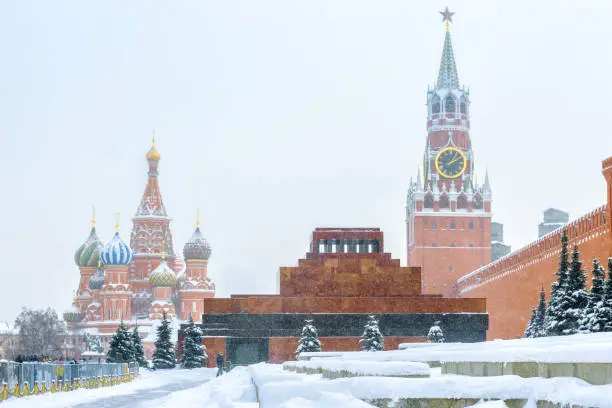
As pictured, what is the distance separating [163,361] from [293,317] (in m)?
9.18

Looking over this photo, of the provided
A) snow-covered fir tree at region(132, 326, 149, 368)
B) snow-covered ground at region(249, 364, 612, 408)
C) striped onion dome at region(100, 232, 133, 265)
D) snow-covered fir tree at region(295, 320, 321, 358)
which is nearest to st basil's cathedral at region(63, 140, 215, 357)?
striped onion dome at region(100, 232, 133, 265)

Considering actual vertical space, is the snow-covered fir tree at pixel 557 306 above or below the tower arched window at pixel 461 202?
below

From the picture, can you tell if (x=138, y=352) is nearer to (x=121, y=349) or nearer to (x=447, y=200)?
A: (x=121, y=349)

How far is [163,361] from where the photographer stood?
73000 millimetres

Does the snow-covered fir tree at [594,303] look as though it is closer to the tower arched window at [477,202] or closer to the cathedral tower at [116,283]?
the tower arched window at [477,202]


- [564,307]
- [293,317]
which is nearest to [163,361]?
[293,317]

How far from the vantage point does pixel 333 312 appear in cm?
7025

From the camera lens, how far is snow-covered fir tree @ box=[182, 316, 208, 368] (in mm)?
70000

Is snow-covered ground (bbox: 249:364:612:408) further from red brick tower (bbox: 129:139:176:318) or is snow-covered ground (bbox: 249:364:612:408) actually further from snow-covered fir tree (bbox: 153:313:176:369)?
red brick tower (bbox: 129:139:176:318)

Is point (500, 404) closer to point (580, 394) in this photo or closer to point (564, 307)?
point (580, 394)

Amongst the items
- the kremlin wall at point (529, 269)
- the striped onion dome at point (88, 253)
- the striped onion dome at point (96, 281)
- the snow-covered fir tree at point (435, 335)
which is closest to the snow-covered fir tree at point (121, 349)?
the snow-covered fir tree at point (435, 335)

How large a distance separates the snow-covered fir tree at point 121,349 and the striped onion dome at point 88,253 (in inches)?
3470

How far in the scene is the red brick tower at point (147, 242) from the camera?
15262 centimetres

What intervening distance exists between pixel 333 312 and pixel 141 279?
85.6 meters
